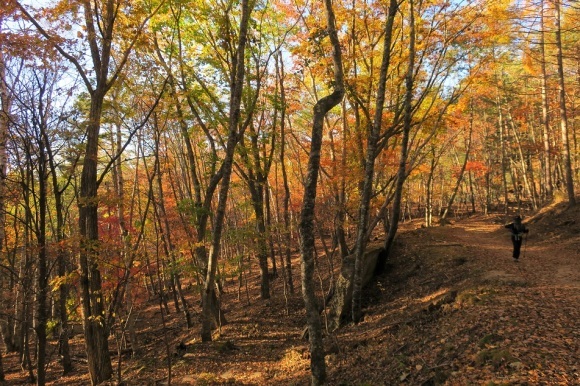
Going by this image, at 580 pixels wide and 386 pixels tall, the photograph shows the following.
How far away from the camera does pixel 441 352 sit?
234 inches

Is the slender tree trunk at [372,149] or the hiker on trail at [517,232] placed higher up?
the slender tree trunk at [372,149]

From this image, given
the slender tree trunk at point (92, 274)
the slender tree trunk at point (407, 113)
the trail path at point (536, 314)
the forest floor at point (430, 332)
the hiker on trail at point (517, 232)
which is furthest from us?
the hiker on trail at point (517, 232)

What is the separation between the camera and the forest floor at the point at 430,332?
16.7 feet

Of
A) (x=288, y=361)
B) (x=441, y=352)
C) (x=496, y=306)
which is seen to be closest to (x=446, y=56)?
(x=496, y=306)

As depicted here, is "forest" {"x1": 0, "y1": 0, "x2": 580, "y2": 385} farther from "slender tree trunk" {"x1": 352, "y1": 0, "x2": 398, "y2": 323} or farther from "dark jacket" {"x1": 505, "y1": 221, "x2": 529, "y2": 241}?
"dark jacket" {"x1": 505, "y1": 221, "x2": 529, "y2": 241}

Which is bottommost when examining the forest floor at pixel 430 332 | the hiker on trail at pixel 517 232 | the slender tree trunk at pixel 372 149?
the forest floor at pixel 430 332

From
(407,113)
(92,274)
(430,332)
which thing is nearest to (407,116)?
(407,113)

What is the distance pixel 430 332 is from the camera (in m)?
7.34

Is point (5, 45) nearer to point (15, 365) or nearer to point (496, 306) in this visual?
point (496, 306)

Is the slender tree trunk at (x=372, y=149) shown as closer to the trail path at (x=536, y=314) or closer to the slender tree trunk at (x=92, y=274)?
the trail path at (x=536, y=314)

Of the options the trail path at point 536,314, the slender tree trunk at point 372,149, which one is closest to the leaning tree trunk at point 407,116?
the slender tree trunk at point 372,149

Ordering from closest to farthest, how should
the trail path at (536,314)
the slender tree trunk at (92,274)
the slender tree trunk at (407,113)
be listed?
1. the trail path at (536,314)
2. the slender tree trunk at (92,274)
3. the slender tree trunk at (407,113)

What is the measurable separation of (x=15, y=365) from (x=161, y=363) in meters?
10.0

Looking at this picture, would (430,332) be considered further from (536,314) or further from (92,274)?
(92,274)
